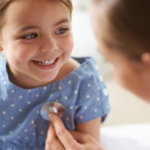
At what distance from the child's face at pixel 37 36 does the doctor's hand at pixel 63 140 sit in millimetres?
161

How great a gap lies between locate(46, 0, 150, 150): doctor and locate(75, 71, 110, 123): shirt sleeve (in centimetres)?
31

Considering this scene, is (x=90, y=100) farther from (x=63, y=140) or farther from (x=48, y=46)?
(x=48, y=46)

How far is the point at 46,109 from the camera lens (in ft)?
2.66

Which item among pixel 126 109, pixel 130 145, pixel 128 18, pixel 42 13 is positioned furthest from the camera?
pixel 126 109

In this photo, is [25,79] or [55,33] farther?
[25,79]

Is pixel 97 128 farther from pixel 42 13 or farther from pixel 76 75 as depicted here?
pixel 42 13

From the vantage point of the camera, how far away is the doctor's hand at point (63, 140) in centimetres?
77

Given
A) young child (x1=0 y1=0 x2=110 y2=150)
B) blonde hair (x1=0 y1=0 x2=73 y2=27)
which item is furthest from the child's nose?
blonde hair (x1=0 y1=0 x2=73 y2=27)

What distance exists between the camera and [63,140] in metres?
0.77

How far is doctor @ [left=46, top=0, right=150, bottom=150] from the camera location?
0.41m

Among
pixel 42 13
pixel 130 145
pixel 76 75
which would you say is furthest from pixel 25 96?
pixel 130 145

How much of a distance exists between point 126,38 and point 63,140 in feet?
1.48

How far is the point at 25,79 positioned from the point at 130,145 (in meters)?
0.46

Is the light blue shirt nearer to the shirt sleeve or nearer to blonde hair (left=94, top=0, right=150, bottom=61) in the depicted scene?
the shirt sleeve
